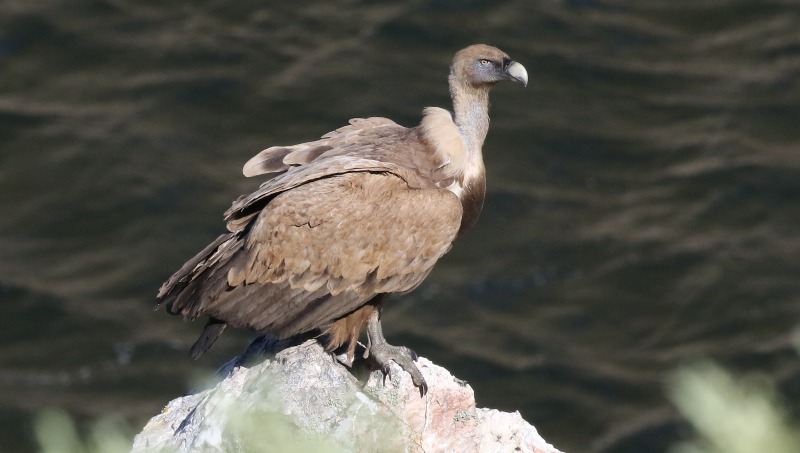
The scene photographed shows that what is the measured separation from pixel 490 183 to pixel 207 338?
33.6 feet

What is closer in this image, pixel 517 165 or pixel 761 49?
pixel 517 165

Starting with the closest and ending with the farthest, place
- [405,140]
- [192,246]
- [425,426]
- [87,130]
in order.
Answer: [425,426]
[405,140]
[192,246]
[87,130]

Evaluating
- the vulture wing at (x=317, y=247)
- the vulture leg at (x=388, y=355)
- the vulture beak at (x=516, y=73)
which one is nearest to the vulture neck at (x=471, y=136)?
the vulture beak at (x=516, y=73)

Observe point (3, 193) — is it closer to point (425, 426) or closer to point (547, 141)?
point (547, 141)

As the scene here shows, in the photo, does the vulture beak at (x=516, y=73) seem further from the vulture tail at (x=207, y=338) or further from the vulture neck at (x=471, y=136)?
the vulture tail at (x=207, y=338)

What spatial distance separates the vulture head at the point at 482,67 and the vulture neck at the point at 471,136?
39mm

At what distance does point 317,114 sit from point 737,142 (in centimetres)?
697

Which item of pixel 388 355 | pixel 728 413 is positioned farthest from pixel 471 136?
pixel 728 413

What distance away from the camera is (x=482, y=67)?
22.6 feet

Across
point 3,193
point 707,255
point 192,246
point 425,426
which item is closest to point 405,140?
point 425,426

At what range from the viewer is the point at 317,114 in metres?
16.2

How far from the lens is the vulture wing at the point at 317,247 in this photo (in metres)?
6.05

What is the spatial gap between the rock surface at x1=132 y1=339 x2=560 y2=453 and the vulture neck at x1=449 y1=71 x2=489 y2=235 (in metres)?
1.30

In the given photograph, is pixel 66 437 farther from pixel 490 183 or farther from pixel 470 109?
pixel 490 183
